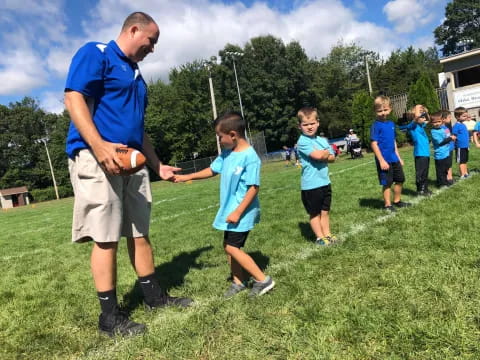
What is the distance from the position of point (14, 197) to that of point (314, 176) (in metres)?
55.2

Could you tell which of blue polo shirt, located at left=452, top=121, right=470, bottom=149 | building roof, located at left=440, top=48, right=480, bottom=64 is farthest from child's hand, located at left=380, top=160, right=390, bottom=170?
building roof, located at left=440, top=48, right=480, bottom=64

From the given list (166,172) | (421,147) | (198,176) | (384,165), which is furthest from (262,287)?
(421,147)

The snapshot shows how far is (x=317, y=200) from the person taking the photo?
178 inches

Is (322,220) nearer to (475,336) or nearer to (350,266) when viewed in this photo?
(350,266)

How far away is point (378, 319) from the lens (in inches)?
96.1

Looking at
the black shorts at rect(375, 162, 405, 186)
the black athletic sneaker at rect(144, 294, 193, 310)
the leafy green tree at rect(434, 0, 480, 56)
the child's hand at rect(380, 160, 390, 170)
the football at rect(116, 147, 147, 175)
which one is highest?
the leafy green tree at rect(434, 0, 480, 56)

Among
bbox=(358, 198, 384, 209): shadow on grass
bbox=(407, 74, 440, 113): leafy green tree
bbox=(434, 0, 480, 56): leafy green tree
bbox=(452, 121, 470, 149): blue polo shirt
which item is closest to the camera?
bbox=(358, 198, 384, 209): shadow on grass

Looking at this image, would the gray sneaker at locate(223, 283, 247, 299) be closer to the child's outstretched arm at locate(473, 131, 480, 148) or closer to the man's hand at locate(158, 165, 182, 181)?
the man's hand at locate(158, 165, 182, 181)

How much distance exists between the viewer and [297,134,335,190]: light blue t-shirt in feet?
14.7

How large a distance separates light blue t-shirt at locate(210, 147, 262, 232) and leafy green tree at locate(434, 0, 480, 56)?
8672cm

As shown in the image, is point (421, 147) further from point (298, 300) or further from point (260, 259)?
point (298, 300)

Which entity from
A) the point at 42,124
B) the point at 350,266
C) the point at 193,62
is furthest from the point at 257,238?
the point at 42,124

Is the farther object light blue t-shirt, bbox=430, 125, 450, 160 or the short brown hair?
light blue t-shirt, bbox=430, 125, 450, 160

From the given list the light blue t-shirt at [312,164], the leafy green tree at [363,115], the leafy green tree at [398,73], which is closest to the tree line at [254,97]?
the leafy green tree at [398,73]
